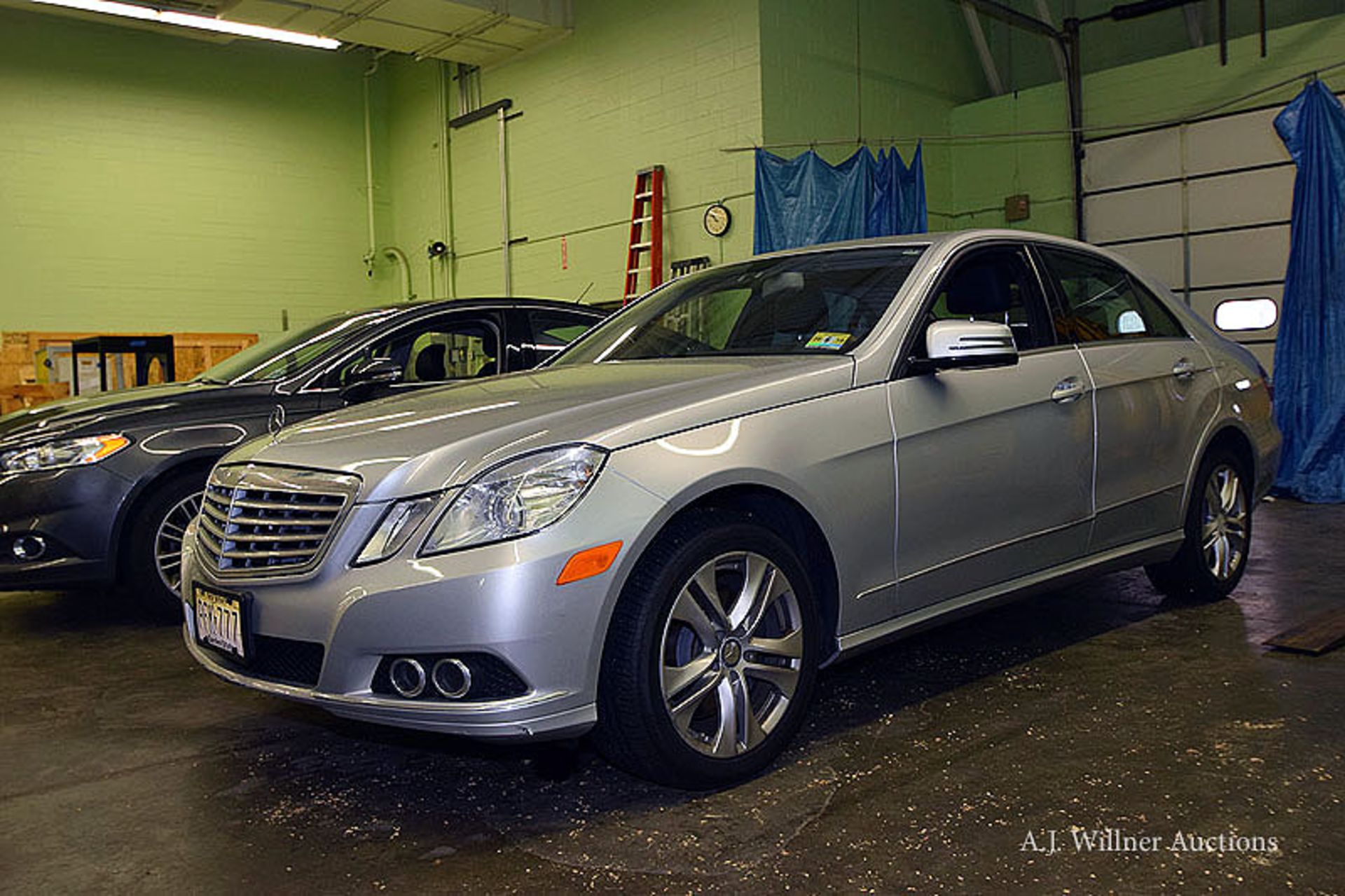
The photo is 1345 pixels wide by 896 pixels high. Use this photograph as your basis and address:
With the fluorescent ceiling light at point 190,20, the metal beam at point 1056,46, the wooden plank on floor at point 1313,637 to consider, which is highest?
the fluorescent ceiling light at point 190,20

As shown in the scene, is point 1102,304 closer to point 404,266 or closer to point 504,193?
point 504,193

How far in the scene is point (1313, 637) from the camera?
3625 mm

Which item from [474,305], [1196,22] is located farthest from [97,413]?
[1196,22]

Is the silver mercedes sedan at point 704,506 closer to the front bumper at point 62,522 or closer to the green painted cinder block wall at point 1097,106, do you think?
the front bumper at point 62,522

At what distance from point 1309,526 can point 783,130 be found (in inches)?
195

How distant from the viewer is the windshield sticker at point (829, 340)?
2.96 metres

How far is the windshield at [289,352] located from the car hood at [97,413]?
153 mm

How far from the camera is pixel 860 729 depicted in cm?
295

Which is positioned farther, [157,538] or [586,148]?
[586,148]

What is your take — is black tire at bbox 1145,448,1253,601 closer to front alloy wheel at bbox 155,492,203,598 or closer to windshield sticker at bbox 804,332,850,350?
windshield sticker at bbox 804,332,850,350

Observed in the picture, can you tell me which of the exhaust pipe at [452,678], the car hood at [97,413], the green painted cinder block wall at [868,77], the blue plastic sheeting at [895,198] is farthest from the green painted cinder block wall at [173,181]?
the exhaust pipe at [452,678]

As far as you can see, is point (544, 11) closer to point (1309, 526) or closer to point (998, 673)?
point (1309, 526)

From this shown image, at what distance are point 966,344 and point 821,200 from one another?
19.9 ft

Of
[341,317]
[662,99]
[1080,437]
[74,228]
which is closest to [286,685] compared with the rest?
[1080,437]
